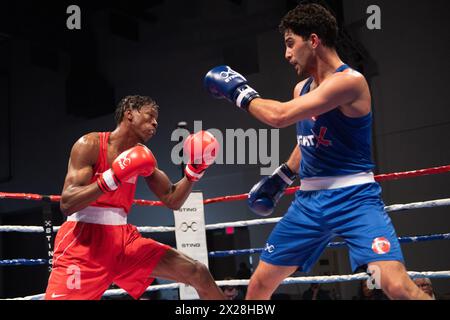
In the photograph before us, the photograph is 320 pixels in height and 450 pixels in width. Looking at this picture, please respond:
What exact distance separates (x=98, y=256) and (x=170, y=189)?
54cm

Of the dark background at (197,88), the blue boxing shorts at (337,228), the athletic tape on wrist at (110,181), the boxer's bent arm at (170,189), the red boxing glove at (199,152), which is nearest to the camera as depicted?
the blue boxing shorts at (337,228)

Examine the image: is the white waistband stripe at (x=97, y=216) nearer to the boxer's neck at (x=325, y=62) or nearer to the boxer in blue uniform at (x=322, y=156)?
the boxer in blue uniform at (x=322, y=156)

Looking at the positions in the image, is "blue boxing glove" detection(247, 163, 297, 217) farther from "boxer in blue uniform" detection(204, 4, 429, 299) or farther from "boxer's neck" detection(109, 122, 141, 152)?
"boxer's neck" detection(109, 122, 141, 152)

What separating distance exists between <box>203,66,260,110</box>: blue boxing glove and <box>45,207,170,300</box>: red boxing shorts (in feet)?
2.56

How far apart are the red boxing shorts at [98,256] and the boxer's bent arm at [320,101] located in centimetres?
94

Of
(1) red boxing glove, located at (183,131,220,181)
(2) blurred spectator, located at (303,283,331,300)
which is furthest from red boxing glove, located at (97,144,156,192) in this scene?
(2) blurred spectator, located at (303,283,331,300)

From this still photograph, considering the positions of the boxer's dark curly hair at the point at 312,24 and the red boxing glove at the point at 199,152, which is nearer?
the boxer's dark curly hair at the point at 312,24

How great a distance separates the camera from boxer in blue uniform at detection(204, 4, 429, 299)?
6.58 ft

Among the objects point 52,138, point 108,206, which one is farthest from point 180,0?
point 108,206

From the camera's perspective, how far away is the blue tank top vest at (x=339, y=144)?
6.94 feet

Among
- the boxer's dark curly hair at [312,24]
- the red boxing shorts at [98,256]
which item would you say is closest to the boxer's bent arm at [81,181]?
the red boxing shorts at [98,256]

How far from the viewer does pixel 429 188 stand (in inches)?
260

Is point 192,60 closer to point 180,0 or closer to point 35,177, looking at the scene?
point 180,0

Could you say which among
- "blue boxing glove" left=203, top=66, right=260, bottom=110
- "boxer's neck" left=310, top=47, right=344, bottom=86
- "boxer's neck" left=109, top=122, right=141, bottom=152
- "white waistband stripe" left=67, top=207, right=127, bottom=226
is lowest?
"white waistband stripe" left=67, top=207, right=127, bottom=226
